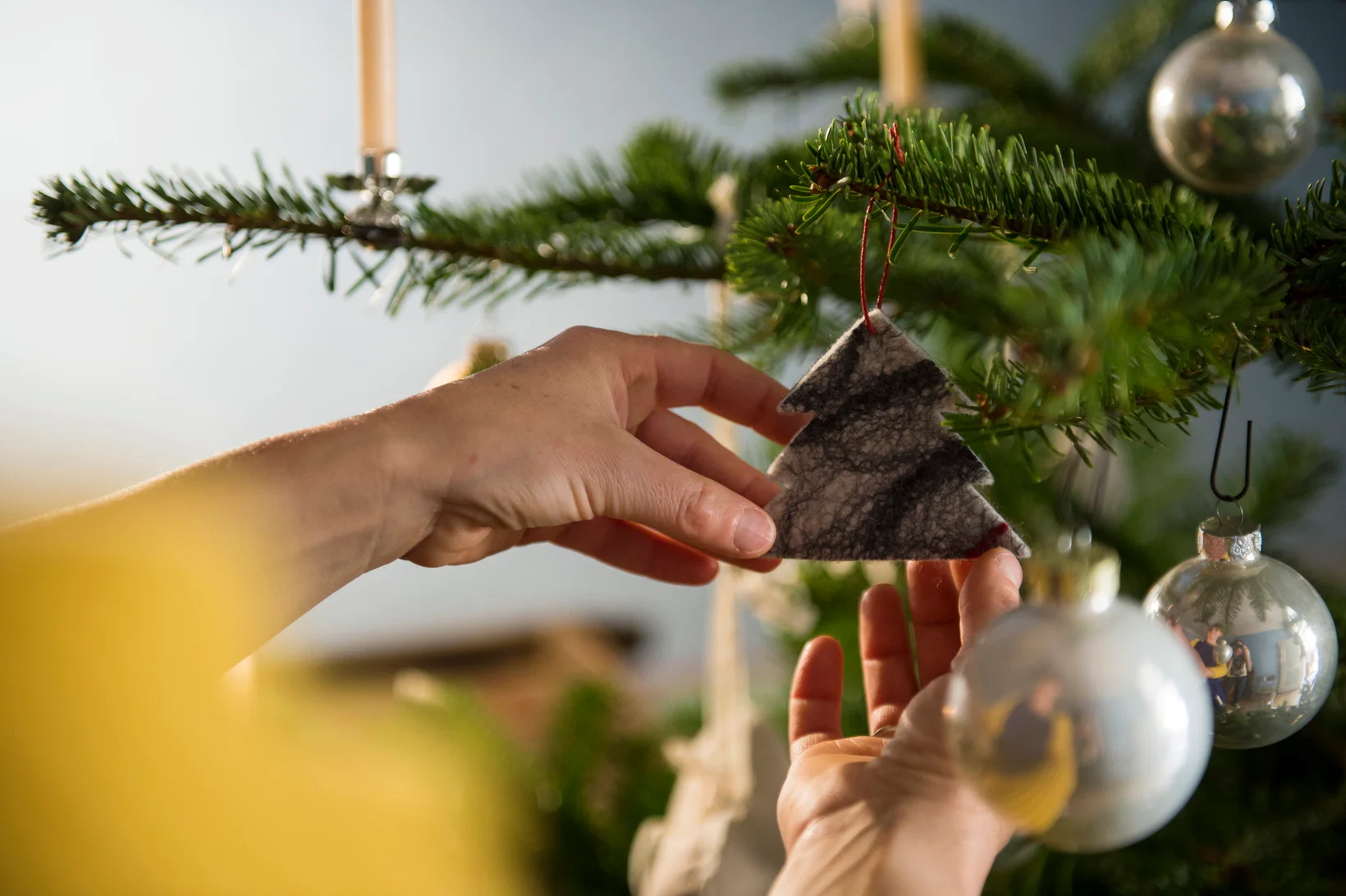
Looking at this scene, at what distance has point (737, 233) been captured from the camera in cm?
53

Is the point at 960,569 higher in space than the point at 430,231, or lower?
lower

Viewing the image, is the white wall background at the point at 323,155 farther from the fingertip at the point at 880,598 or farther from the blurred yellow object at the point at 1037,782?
the blurred yellow object at the point at 1037,782

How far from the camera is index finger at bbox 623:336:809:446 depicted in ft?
2.19

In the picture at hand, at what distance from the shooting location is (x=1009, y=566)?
517 mm

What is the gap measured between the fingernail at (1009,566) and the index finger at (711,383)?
0.19 metres

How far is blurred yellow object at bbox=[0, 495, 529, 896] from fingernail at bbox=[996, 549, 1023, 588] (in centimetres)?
34

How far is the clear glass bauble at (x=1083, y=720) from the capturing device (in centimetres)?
32

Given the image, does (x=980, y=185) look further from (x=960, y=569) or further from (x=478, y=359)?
(x=478, y=359)

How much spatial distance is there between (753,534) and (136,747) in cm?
32

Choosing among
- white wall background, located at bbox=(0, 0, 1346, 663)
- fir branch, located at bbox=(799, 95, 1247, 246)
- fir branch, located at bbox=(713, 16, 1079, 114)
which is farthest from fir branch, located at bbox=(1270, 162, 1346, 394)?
white wall background, located at bbox=(0, 0, 1346, 663)

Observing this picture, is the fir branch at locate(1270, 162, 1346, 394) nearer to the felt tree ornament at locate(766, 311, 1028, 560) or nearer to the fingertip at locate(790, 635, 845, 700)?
A: the felt tree ornament at locate(766, 311, 1028, 560)

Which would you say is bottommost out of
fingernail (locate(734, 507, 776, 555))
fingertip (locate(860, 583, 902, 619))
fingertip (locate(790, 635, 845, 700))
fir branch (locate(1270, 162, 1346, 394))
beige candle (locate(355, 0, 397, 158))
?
fingertip (locate(790, 635, 845, 700))

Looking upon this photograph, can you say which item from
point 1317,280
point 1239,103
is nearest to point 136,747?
point 1317,280

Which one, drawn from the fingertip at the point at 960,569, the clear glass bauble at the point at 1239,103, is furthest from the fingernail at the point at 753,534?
the clear glass bauble at the point at 1239,103
